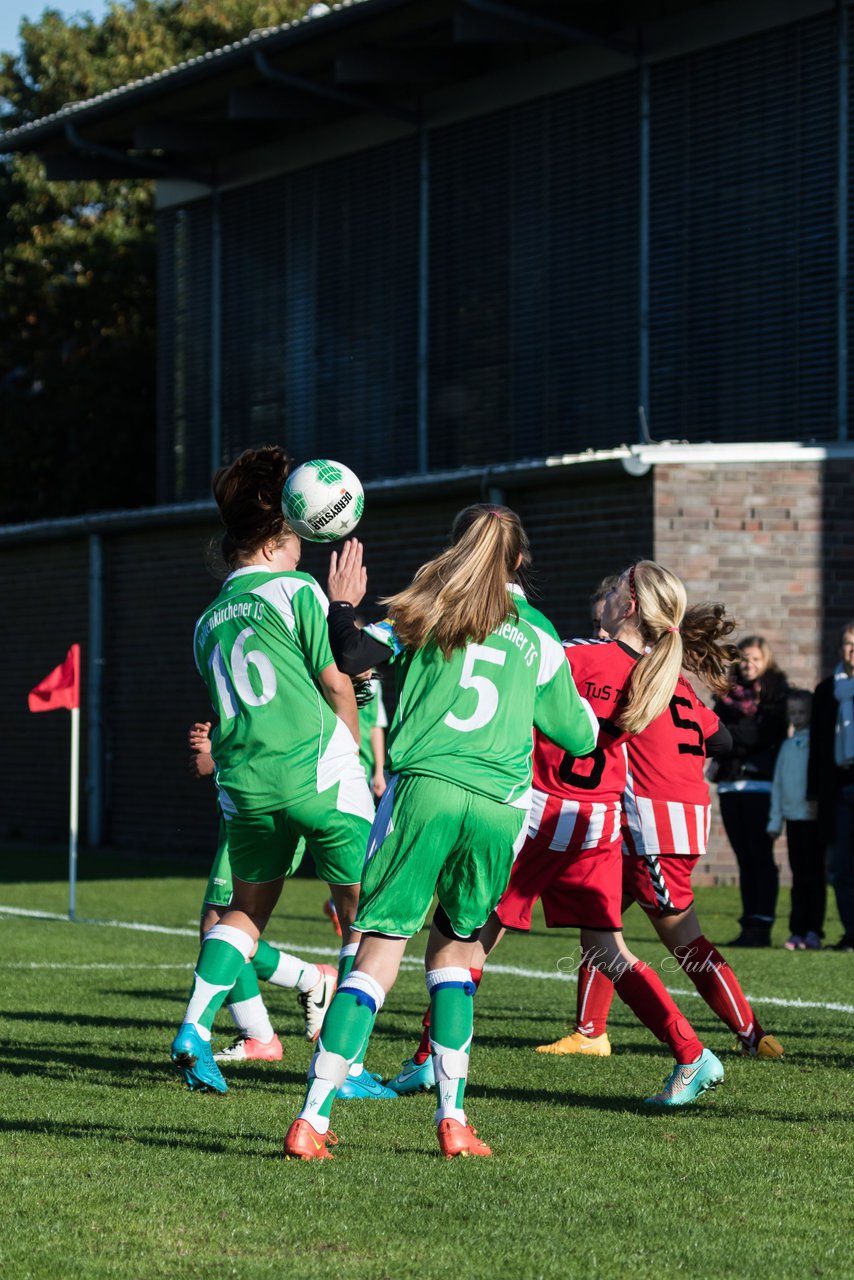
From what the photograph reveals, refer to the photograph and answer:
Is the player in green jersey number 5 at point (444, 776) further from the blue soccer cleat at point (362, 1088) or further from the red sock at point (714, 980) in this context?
the red sock at point (714, 980)

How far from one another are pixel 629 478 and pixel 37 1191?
13.3 meters

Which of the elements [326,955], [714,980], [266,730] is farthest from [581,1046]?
[326,955]

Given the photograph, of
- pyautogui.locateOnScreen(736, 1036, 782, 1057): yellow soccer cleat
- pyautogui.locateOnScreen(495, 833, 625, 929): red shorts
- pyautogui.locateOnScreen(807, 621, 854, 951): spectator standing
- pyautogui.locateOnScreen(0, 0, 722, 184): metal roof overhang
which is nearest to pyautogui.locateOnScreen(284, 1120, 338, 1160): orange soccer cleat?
pyautogui.locateOnScreen(495, 833, 625, 929): red shorts

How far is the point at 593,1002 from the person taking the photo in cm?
791

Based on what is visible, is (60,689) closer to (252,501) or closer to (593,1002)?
(593,1002)

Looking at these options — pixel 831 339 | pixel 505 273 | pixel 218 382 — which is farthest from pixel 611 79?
pixel 218 382

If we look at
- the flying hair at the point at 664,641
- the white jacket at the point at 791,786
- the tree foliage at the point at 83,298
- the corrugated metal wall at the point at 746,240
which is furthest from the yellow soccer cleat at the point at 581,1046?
the tree foliage at the point at 83,298

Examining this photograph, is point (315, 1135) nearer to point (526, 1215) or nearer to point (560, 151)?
point (526, 1215)

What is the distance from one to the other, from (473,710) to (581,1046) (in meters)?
2.85

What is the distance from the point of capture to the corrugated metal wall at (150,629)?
18.6 meters

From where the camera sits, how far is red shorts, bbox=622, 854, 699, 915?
748 centimetres

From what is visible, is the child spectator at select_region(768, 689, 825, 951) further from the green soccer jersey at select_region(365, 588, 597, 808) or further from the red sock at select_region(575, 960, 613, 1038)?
the green soccer jersey at select_region(365, 588, 597, 808)

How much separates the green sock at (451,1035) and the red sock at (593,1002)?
2.23 metres

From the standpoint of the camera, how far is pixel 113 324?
122ft
